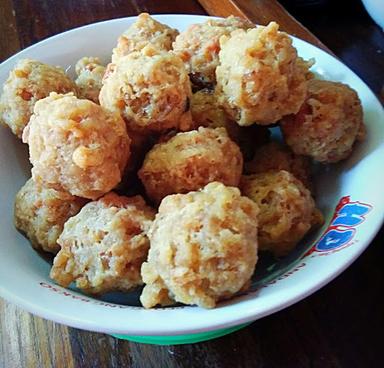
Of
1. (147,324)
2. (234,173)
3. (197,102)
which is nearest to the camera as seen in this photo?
(147,324)

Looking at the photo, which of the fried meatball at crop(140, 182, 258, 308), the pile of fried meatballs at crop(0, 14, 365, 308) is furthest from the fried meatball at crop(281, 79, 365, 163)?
the fried meatball at crop(140, 182, 258, 308)

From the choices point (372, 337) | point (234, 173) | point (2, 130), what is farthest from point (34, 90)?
point (372, 337)

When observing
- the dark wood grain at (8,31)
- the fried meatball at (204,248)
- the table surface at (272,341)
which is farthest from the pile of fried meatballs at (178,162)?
the dark wood grain at (8,31)

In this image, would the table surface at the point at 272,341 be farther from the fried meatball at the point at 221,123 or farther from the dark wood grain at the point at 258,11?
the dark wood grain at the point at 258,11

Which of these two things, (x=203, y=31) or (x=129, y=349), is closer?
(x=129, y=349)

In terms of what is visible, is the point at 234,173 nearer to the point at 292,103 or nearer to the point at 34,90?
the point at 292,103

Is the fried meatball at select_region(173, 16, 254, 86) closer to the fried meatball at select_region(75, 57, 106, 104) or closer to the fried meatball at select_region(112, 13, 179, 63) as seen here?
the fried meatball at select_region(112, 13, 179, 63)
